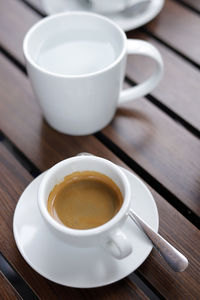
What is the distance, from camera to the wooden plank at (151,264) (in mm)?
541

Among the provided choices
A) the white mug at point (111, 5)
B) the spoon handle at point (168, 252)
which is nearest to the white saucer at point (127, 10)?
the white mug at point (111, 5)

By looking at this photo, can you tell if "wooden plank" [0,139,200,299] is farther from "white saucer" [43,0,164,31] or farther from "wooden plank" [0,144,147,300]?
"white saucer" [43,0,164,31]

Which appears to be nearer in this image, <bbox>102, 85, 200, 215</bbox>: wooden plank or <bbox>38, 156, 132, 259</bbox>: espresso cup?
<bbox>38, 156, 132, 259</bbox>: espresso cup

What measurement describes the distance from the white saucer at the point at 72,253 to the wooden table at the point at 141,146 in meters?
0.03

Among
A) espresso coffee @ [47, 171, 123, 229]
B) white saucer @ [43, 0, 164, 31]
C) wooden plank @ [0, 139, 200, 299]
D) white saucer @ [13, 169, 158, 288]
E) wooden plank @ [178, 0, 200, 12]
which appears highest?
white saucer @ [43, 0, 164, 31]

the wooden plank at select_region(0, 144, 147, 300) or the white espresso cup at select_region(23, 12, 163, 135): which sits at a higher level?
the white espresso cup at select_region(23, 12, 163, 135)

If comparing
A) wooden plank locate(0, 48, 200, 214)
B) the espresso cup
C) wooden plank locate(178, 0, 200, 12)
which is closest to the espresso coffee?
the espresso cup

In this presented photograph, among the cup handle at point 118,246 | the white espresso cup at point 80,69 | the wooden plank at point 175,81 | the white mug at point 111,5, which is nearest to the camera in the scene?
the cup handle at point 118,246

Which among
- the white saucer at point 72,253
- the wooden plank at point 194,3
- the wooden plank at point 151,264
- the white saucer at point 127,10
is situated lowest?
the wooden plank at point 151,264

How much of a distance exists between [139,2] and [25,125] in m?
0.38

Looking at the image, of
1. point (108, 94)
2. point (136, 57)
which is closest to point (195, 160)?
point (108, 94)

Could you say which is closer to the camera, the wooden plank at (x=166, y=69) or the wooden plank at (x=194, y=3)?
the wooden plank at (x=166, y=69)

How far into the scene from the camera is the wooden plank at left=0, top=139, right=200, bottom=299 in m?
0.54

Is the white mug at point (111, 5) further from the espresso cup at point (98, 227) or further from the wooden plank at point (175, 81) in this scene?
the espresso cup at point (98, 227)
